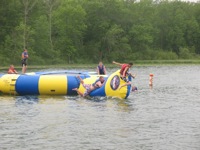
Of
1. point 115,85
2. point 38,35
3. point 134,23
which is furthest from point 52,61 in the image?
point 115,85

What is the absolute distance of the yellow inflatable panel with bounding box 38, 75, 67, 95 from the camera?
877 inches

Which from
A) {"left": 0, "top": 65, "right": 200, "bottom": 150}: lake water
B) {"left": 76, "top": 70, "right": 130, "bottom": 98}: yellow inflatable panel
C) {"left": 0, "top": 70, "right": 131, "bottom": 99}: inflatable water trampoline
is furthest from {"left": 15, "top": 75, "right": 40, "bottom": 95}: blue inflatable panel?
{"left": 76, "top": 70, "right": 130, "bottom": 98}: yellow inflatable panel

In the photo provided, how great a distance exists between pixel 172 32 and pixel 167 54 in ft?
34.5

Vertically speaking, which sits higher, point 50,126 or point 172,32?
point 172,32

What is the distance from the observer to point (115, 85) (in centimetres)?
2091

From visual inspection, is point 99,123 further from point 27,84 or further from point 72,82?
point 27,84

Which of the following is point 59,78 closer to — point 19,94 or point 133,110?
point 19,94

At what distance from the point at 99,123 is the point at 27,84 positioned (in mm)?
8264

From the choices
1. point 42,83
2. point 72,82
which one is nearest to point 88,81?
point 72,82

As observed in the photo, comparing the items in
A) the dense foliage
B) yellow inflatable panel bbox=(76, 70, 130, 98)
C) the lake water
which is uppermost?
the dense foliage

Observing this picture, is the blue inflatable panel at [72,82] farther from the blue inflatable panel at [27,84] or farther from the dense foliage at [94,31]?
the dense foliage at [94,31]

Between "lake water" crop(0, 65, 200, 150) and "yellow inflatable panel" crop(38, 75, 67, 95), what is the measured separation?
0.56 metres

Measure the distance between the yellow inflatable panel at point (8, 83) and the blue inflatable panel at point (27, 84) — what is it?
23 centimetres

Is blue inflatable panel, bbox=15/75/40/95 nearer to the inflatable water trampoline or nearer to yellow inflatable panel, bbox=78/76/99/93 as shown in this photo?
the inflatable water trampoline
